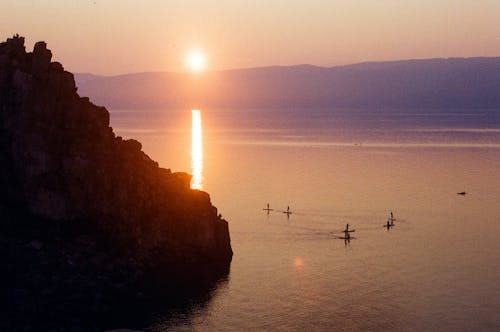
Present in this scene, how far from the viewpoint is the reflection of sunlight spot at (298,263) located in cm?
11356

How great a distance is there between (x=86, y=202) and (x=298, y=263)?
40.1m

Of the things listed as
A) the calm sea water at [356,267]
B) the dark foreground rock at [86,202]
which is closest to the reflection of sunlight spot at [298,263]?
the calm sea water at [356,267]

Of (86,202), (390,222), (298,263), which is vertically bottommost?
(298,263)

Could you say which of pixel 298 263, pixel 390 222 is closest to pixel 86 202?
pixel 298 263

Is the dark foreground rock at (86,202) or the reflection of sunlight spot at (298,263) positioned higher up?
the dark foreground rock at (86,202)

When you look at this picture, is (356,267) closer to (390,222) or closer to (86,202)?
(390,222)

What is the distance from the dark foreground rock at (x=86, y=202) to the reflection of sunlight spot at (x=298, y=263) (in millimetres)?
12433

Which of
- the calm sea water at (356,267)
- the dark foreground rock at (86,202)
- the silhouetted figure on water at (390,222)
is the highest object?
the dark foreground rock at (86,202)

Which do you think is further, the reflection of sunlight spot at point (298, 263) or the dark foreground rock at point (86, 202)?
the reflection of sunlight spot at point (298, 263)

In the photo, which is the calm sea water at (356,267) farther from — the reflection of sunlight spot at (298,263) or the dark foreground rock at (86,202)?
the dark foreground rock at (86,202)

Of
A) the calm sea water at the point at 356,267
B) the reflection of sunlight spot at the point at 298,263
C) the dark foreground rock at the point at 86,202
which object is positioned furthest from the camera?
the reflection of sunlight spot at the point at 298,263

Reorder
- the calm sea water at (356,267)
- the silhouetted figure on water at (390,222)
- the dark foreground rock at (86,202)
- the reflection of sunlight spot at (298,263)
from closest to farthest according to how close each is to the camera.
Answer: the calm sea water at (356,267) < the dark foreground rock at (86,202) < the reflection of sunlight spot at (298,263) < the silhouetted figure on water at (390,222)

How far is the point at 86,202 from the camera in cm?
11238

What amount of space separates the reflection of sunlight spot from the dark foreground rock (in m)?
12.4
